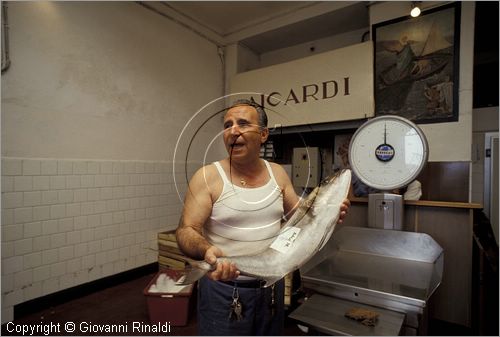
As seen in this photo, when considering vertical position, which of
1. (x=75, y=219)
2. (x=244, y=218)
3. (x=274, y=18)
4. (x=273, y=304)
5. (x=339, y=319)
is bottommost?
(x=339, y=319)

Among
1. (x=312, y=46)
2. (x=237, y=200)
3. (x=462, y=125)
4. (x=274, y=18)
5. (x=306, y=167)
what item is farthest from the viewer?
(x=312, y=46)

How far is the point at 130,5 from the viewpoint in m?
2.70

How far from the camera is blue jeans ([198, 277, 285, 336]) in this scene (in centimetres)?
109

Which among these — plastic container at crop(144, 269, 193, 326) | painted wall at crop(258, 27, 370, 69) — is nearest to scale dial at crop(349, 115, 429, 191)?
plastic container at crop(144, 269, 193, 326)

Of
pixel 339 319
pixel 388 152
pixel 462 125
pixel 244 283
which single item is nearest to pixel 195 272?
pixel 244 283

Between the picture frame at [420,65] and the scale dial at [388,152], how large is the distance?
135 cm

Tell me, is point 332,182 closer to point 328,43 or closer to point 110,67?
point 110,67

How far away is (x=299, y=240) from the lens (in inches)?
32.5

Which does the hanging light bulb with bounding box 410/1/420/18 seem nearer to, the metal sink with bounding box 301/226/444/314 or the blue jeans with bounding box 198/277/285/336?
the metal sink with bounding box 301/226/444/314

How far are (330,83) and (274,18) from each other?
1286mm

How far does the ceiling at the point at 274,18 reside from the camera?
304 centimetres

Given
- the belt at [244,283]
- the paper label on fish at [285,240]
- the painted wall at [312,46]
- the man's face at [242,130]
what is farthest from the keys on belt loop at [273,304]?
the painted wall at [312,46]

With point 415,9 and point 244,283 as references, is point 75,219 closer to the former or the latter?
point 244,283

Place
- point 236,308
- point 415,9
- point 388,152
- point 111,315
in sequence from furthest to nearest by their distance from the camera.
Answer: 1. point 415,9
2. point 111,315
3. point 388,152
4. point 236,308
